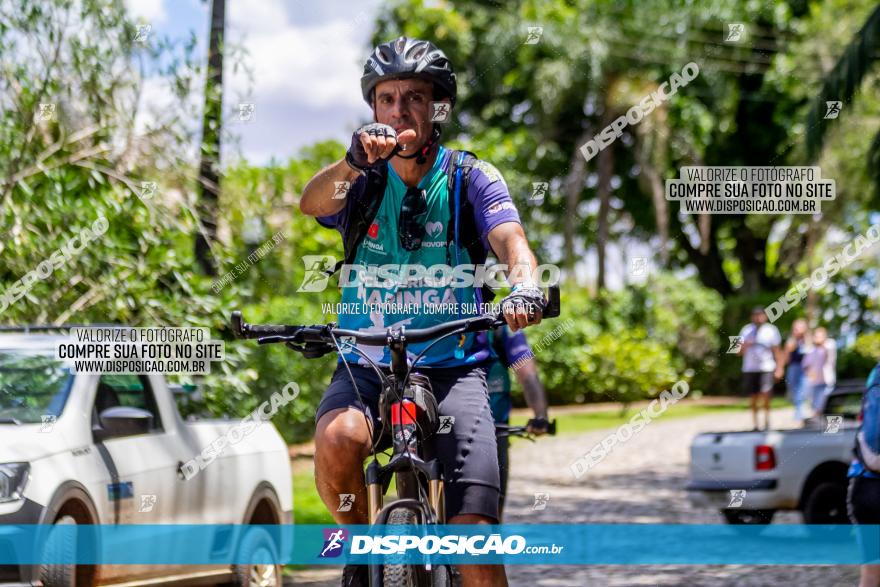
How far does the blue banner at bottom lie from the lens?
12.8 ft

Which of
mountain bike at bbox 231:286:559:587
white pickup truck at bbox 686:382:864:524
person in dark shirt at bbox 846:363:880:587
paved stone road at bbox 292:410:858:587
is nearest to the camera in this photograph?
mountain bike at bbox 231:286:559:587

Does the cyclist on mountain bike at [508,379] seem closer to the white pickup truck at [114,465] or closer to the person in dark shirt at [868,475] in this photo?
the white pickup truck at [114,465]

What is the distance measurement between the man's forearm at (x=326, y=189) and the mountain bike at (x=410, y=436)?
0.46 metres

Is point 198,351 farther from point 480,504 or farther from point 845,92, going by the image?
point 845,92

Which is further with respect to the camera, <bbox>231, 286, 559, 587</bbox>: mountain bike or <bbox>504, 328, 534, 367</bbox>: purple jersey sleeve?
<bbox>504, 328, 534, 367</bbox>: purple jersey sleeve

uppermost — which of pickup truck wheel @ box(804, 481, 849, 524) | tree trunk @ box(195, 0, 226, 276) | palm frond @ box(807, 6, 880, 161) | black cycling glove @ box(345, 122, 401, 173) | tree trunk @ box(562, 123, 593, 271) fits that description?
tree trunk @ box(562, 123, 593, 271)

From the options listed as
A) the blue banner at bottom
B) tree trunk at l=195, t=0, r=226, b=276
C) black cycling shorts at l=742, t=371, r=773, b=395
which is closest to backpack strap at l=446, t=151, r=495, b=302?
the blue banner at bottom

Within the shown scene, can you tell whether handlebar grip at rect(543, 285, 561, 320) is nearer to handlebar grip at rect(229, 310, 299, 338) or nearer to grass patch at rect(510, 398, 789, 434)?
handlebar grip at rect(229, 310, 299, 338)

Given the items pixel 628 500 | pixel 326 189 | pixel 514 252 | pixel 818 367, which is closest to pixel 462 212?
pixel 514 252

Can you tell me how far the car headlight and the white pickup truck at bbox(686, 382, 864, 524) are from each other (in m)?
6.70

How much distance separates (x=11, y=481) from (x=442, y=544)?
276 centimetres

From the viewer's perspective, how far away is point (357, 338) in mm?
4055

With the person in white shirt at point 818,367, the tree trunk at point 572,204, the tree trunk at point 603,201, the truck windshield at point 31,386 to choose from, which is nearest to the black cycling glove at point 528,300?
the truck windshield at point 31,386

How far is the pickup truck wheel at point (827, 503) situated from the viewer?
1066 centimetres
